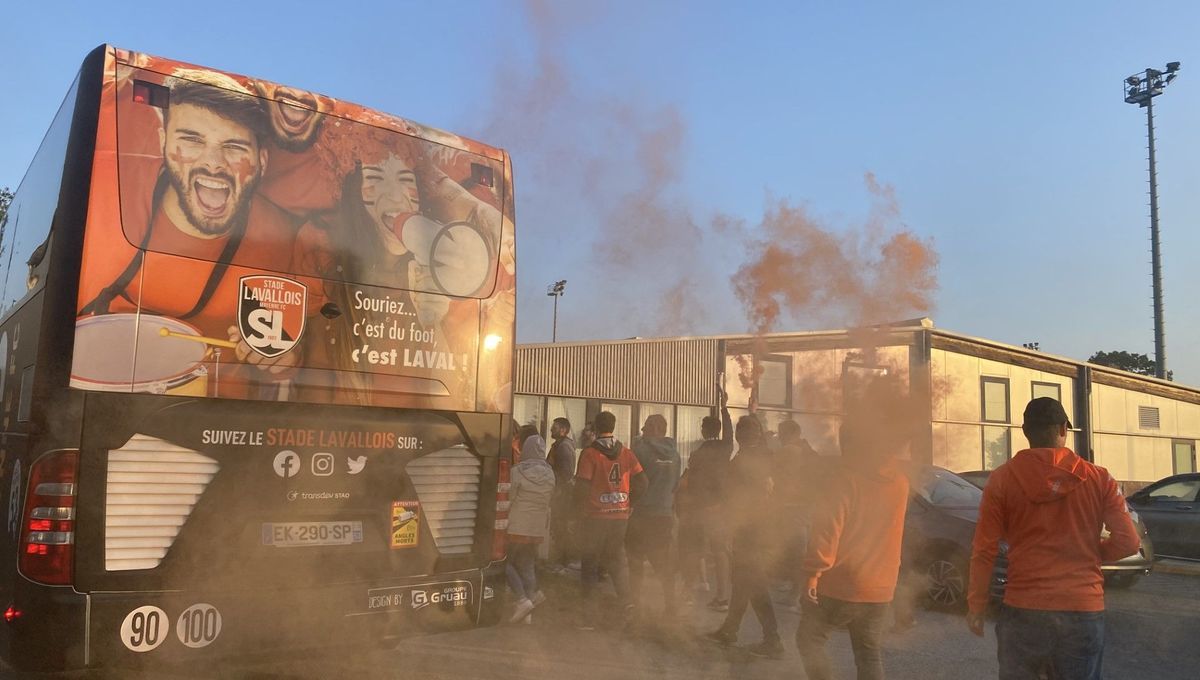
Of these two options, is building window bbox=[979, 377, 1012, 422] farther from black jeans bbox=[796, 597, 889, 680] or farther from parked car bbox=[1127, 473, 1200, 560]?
black jeans bbox=[796, 597, 889, 680]

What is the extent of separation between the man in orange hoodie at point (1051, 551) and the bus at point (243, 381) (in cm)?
277

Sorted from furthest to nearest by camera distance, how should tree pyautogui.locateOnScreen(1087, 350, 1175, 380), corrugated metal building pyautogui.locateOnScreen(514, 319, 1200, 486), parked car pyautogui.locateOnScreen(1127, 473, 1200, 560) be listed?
tree pyautogui.locateOnScreen(1087, 350, 1175, 380), corrugated metal building pyautogui.locateOnScreen(514, 319, 1200, 486), parked car pyautogui.locateOnScreen(1127, 473, 1200, 560)

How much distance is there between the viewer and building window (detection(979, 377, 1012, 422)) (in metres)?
23.0

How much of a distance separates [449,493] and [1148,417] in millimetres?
29442

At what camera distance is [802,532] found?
7270mm

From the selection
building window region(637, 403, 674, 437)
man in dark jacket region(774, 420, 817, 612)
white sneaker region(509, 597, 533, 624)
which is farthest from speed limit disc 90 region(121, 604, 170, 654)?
building window region(637, 403, 674, 437)

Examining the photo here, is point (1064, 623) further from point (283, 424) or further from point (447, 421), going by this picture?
point (283, 424)

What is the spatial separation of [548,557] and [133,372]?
23.8 feet

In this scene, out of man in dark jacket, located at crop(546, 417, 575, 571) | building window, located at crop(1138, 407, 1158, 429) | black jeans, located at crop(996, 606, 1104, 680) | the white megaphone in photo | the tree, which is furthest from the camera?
the tree

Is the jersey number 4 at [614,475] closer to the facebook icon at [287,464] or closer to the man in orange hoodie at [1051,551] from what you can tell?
the facebook icon at [287,464]

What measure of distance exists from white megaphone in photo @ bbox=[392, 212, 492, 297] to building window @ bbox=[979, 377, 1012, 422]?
21.1m

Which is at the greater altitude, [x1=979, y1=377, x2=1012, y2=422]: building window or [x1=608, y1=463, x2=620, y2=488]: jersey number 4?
[x1=979, y1=377, x2=1012, y2=422]: building window

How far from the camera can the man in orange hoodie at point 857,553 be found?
158 inches

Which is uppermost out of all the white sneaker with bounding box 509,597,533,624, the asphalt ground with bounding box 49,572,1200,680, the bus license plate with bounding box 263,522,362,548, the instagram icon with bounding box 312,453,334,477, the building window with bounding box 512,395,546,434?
the building window with bounding box 512,395,546,434
